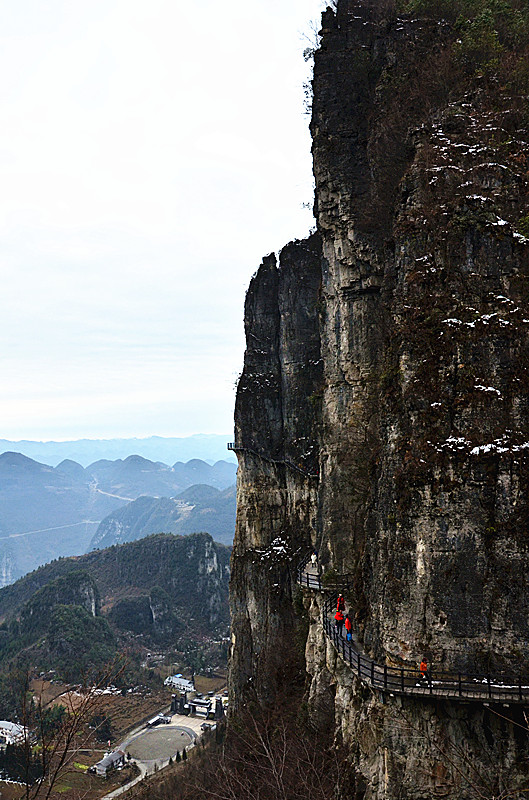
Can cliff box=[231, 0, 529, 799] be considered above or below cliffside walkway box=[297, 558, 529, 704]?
above

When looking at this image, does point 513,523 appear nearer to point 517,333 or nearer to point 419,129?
point 517,333

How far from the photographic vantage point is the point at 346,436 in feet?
93.5

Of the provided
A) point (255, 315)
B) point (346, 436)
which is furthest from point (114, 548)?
point (346, 436)

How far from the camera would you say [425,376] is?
62.4 feet

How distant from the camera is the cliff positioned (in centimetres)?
1727

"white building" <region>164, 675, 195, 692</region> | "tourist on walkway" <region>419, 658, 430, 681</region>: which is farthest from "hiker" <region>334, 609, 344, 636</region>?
"white building" <region>164, 675, 195, 692</region>

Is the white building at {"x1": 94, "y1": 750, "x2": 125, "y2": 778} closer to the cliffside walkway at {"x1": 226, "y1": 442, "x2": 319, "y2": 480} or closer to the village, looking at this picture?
the village

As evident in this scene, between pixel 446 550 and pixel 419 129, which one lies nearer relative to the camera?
pixel 446 550

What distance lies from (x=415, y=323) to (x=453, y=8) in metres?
15.9

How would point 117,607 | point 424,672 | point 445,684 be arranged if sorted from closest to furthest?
point 445,684
point 424,672
point 117,607

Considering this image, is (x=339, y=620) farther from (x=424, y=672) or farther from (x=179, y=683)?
(x=179, y=683)

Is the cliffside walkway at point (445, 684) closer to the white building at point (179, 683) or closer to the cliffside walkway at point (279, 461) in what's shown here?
the cliffside walkway at point (279, 461)

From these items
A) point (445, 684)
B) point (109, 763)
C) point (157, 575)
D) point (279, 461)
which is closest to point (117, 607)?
point (157, 575)

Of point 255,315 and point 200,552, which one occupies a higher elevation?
point 255,315
